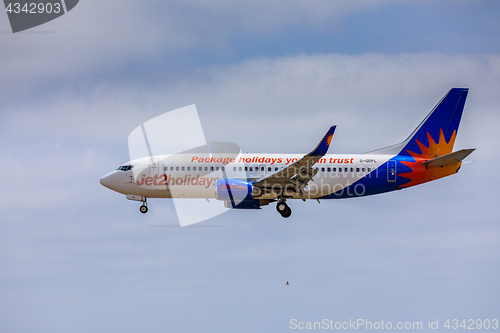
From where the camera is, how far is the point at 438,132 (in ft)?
145

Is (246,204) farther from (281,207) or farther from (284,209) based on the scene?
(284,209)

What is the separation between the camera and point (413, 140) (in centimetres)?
4403

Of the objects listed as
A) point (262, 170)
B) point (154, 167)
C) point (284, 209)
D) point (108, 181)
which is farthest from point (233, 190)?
point (108, 181)

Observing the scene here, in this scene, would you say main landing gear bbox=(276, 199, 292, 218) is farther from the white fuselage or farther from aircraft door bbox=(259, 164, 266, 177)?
aircraft door bbox=(259, 164, 266, 177)

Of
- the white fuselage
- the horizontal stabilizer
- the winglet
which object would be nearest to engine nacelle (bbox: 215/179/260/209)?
the white fuselage

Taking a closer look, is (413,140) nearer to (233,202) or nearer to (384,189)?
(384,189)

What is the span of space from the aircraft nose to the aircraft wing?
38.7ft

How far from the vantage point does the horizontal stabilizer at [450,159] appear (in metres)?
39.6

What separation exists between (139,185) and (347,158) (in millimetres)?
16041

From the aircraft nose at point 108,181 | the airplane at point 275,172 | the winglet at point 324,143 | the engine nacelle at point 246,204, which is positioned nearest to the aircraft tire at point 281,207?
the airplane at point 275,172

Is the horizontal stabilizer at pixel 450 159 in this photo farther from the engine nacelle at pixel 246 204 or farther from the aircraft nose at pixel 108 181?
the aircraft nose at pixel 108 181

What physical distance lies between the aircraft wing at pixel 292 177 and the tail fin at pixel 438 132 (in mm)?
7142

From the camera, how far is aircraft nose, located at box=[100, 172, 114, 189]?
44.1 meters

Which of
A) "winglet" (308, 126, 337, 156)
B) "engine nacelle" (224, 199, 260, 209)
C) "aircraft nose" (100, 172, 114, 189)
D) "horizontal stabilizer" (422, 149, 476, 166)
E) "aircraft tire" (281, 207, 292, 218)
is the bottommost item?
"aircraft tire" (281, 207, 292, 218)
